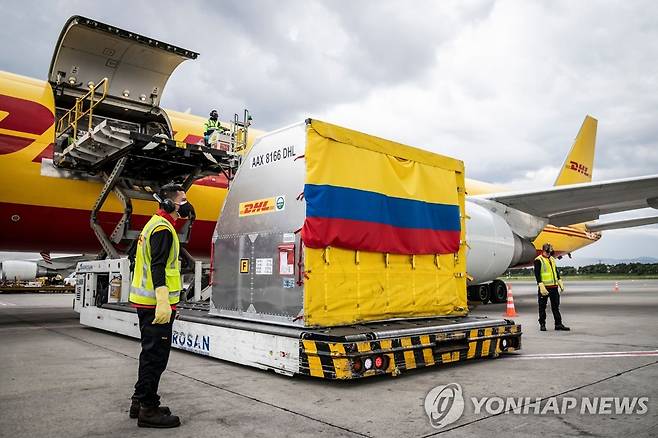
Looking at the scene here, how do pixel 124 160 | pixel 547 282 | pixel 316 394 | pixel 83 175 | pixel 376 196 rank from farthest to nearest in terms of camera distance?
pixel 83 175 → pixel 547 282 → pixel 124 160 → pixel 376 196 → pixel 316 394

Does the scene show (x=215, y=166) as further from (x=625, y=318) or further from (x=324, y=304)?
(x=625, y=318)

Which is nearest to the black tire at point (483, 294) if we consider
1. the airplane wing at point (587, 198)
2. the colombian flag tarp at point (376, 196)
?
the airplane wing at point (587, 198)

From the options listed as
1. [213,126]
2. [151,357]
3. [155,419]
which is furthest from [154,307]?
[213,126]

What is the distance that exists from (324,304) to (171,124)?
22.5 feet

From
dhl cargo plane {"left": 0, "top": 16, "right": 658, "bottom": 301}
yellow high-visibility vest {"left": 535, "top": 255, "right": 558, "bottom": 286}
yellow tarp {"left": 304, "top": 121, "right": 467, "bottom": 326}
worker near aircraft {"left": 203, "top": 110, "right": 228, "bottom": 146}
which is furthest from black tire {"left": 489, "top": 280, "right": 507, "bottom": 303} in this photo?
worker near aircraft {"left": 203, "top": 110, "right": 228, "bottom": 146}

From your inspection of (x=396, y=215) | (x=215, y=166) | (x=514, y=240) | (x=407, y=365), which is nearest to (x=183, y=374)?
(x=407, y=365)

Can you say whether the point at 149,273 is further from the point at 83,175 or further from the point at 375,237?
the point at 83,175

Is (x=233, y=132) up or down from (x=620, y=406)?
up

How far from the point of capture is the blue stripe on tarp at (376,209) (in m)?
5.19

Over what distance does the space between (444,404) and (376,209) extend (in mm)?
2396

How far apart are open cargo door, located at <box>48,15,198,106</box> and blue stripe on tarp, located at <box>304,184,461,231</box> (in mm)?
5527

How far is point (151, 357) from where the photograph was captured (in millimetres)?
3598

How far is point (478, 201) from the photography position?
42.6ft

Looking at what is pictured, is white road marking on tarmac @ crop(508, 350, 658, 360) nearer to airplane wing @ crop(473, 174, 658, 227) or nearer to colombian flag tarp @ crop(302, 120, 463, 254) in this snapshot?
colombian flag tarp @ crop(302, 120, 463, 254)
